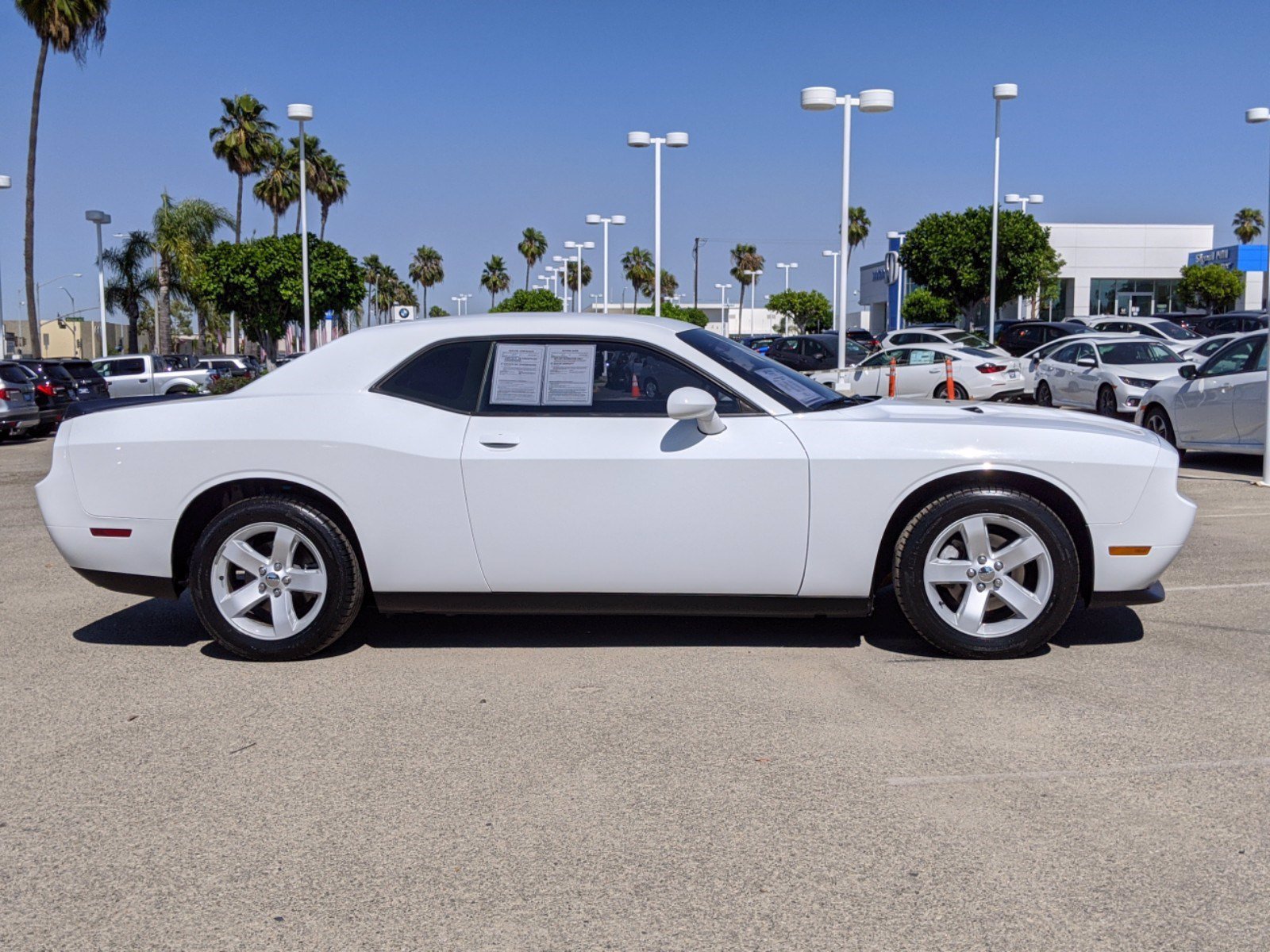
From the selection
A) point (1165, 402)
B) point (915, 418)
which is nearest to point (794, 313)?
point (1165, 402)

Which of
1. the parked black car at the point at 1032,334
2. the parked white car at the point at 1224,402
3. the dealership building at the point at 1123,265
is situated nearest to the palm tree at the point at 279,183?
the dealership building at the point at 1123,265

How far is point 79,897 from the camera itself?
10.3ft

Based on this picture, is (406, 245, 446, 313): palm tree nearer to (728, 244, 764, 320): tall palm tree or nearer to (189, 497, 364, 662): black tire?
(728, 244, 764, 320): tall palm tree

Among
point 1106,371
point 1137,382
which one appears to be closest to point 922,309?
point 1106,371

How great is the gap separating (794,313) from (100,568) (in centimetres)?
9482

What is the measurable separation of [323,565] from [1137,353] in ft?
57.2

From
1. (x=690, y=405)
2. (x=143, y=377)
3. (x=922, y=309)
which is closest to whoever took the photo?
(x=690, y=405)

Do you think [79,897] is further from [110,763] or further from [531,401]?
[531,401]

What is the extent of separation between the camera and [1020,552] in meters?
5.14

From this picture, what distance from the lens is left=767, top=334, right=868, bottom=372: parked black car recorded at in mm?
29781

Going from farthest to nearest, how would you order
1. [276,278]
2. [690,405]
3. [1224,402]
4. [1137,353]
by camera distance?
[276,278]
[1137,353]
[1224,402]
[690,405]

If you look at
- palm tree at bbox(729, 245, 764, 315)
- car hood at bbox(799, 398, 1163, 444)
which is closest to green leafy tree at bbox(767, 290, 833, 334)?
palm tree at bbox(729, 245, 764, 315)

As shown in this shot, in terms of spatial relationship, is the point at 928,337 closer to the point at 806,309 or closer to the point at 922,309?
the point at 922,309

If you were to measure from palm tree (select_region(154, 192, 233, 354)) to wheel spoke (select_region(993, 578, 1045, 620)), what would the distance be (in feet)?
168
